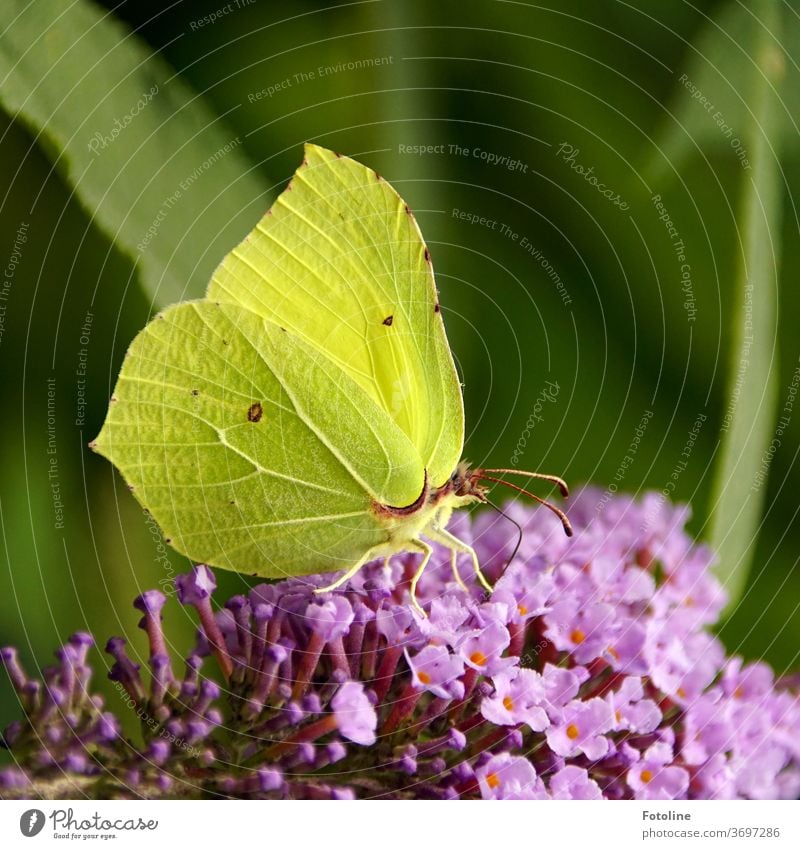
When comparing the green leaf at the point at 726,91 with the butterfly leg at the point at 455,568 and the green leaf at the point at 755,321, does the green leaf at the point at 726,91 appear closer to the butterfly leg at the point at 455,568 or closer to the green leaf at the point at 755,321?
the green leaf at the point at 755,321

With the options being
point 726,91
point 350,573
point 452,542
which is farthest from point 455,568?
point 726,91

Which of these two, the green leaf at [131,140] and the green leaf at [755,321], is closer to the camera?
the green leaf at [131,140]

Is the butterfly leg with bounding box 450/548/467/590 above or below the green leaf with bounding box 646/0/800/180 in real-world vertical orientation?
below

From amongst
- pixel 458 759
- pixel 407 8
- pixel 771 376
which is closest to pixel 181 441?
pixel 458 759

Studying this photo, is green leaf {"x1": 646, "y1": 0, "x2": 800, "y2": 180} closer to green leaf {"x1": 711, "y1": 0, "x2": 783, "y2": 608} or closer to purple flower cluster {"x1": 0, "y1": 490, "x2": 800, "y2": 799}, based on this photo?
green leaf {"x1": 711, "y1": 0, "x2": 783, "y2": 608}

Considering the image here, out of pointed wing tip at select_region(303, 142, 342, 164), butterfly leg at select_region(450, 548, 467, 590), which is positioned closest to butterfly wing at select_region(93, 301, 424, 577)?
butterfly leg at select_region(450, 548, 467, 590)

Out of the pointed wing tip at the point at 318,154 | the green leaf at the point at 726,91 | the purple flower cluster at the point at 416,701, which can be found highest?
the green leaf at the point at 726,91

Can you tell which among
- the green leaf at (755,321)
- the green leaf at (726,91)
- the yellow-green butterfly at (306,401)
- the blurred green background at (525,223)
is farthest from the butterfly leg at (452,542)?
the green leaf at (726,91)
